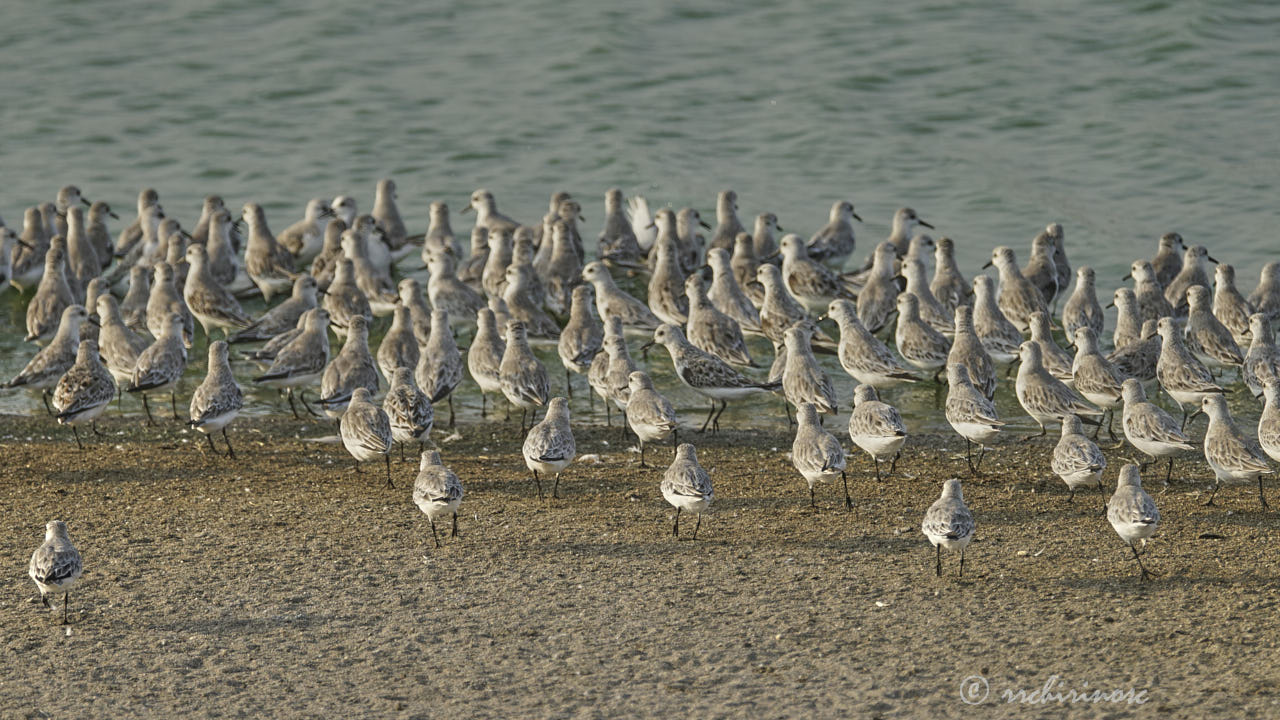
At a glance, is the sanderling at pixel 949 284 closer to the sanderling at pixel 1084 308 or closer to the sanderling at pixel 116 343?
the sanderling at pixel 1084 308

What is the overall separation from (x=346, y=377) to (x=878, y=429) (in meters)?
4.25

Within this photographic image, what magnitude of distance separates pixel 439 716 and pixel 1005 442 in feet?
20.1

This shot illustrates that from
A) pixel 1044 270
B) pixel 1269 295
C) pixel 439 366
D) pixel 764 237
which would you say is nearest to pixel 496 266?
pixel 764 237

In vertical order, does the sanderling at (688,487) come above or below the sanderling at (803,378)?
above

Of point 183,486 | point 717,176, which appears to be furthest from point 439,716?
point 717,176

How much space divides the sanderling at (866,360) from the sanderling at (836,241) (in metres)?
4.24

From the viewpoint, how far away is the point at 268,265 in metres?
17.9

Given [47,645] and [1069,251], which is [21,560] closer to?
[47,645]

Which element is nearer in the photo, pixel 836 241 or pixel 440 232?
pixel 836 241

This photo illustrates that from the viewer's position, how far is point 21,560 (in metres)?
9.71

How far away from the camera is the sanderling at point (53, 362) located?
13.2 meters

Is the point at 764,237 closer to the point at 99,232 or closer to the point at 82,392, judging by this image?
the point at 99,232

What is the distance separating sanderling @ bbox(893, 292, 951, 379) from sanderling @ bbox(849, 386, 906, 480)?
3.05 m

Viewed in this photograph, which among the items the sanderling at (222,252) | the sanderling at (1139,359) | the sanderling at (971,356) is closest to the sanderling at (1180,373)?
the sanderling at (1139,359)
